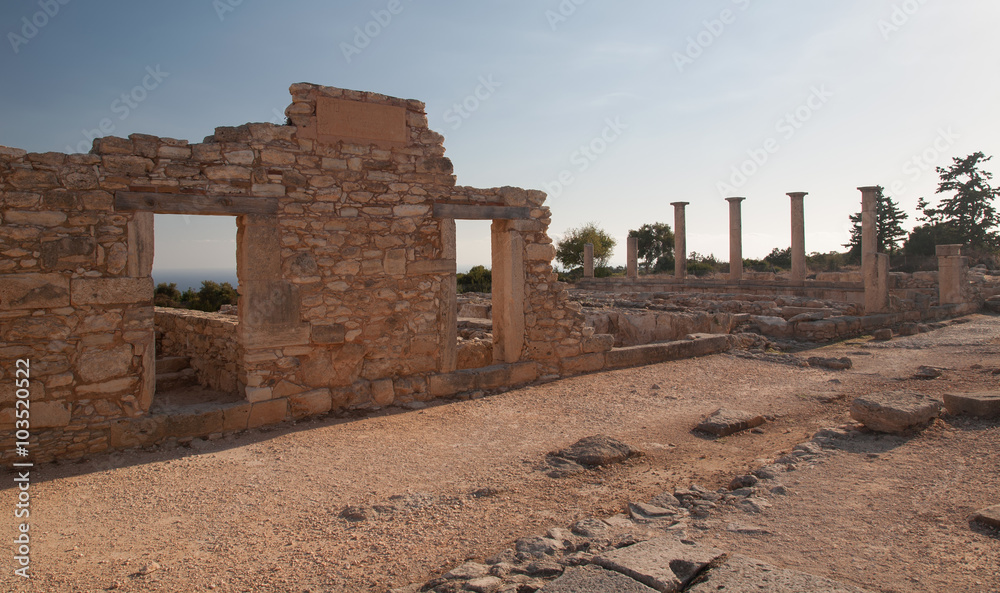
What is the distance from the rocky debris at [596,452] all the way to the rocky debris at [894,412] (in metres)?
2.29

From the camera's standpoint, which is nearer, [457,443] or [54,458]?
[54,458]

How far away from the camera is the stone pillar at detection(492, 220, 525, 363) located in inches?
329

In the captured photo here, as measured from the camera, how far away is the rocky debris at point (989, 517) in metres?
3.44

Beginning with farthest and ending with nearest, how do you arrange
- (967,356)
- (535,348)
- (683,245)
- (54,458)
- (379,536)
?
(683,245), (967,356), (535,348), (54,458), (379,536)

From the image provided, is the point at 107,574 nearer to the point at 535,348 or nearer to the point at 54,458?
the point at 54,458

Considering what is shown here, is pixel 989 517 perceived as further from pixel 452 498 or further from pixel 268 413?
pixel 268 413

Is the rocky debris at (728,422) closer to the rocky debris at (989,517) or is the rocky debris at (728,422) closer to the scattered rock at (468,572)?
the rocky debris at (989,517)

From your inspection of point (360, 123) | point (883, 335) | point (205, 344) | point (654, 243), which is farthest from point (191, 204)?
point (654, 243)

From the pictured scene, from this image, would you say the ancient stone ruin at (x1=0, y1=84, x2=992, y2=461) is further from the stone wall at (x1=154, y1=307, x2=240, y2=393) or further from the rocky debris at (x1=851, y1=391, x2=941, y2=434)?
the rocky debris at (x1=851, y1=391, x2=941, y2=434)

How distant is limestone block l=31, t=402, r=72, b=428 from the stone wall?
1.76 m

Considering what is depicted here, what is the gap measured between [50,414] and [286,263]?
2577 mm

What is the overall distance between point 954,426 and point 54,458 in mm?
8518

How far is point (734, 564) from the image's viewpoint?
3.10 m

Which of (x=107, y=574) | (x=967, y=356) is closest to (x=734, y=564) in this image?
(x=107, y=574)
